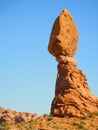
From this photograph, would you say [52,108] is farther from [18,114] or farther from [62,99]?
[18,114]

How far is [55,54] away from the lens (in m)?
37.7

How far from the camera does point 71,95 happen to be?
34.8 m

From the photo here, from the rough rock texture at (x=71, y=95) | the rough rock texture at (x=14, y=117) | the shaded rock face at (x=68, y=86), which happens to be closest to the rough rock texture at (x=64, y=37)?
the shaded rock face at (x=68, y=86)

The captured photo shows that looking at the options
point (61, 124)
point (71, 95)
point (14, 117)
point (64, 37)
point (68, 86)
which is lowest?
point (61, 124)

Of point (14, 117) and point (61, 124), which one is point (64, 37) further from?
point (14, 117)

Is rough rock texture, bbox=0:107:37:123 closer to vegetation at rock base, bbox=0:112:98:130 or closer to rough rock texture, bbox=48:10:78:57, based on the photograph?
rough rock texture, bbox=48:10:78:57

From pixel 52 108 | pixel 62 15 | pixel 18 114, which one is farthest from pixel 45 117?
pixel 18 114

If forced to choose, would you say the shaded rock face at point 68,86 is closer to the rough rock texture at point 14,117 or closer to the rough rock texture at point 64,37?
the rough rock texture at point 64,37

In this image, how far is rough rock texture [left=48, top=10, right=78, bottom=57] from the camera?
36.9 meters

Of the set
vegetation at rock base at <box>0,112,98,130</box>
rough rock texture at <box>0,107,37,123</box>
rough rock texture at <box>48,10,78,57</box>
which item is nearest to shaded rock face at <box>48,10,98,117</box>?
rough rock texture at <box>48,10,78,57</box>

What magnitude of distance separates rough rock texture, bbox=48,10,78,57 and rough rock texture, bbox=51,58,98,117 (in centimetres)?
150

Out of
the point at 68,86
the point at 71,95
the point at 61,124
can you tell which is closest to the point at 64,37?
the point at 68,86

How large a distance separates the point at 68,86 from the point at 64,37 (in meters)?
5.62

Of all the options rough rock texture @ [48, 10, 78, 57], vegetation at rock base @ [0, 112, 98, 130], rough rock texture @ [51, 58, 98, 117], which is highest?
rough rock texture @ [48, 10, 78, 57]
